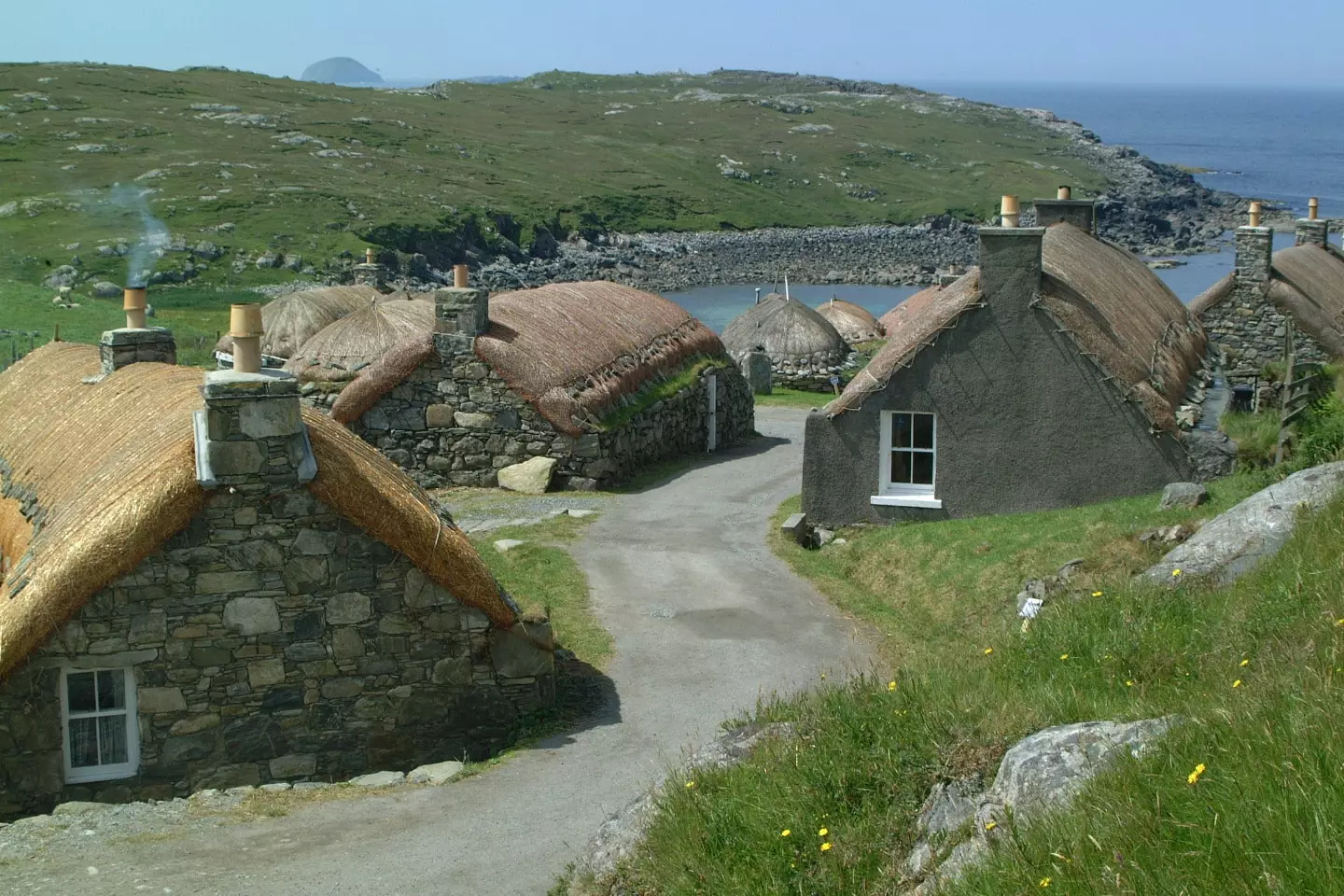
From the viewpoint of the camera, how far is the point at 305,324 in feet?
114

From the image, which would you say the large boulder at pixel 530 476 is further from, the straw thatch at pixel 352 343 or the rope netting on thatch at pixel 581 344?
the straw thatch at pixel 352 343

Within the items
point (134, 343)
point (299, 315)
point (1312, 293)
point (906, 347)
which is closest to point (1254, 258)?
point (1312, 293)

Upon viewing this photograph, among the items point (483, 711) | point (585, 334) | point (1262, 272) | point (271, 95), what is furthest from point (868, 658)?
point (271, 95)

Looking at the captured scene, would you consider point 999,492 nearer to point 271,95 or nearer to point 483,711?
point 483,711

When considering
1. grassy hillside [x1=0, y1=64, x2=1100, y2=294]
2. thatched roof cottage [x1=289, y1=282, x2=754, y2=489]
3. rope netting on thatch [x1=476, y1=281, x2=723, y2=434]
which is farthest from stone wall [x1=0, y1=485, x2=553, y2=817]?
grassy hillside [x1=0, y1=64, x2=1100, y2=294]

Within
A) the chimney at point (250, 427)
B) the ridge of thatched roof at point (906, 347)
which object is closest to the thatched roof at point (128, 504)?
the chimney at point (250, 427)

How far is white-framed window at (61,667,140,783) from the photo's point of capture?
12.9m

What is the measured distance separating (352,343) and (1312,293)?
69.8 feet

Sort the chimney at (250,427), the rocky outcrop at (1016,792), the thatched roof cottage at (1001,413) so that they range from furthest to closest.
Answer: the thatched roof cottage at (1001,413) < the chimney at (250,427) < the rocky outcrop at (1016,792)

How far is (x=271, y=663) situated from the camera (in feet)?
43.9

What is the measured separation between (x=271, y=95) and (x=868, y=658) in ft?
484

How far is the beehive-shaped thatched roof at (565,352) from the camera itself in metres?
25.6

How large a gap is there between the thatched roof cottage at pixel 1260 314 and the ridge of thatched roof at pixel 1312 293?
2 centimetres

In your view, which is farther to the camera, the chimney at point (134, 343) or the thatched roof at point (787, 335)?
the thatched roof at point (787, 335)
